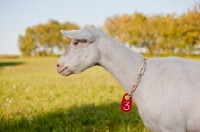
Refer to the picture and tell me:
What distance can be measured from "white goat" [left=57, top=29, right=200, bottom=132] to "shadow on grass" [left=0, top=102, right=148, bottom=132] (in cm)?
163

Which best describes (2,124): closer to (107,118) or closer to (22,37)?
(107,118)

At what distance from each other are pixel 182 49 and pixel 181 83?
176ft

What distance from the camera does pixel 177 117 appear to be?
276 centimetres

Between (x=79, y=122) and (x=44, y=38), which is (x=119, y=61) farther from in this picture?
(x=44, y=38)

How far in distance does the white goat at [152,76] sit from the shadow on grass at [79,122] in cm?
163

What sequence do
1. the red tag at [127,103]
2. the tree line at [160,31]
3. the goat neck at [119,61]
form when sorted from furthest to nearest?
the tree line at [160,31] → the red tag at [127,103] → the goat neck at [119,61]

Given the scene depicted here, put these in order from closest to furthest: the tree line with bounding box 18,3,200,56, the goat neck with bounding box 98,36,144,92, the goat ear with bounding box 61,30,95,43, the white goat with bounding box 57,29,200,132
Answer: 1. the white goat with bounding box 57,29,200,132
2. the goat ear with bounding box 61,30,95,43
3. the goat neck with bounding box 98,36,144,92
4. the tree line with bounding box 18,3,200,56

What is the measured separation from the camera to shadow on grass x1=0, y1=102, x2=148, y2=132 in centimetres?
462

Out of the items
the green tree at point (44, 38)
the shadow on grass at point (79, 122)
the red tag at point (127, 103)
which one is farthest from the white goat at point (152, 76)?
the green tree at point (44, 38)

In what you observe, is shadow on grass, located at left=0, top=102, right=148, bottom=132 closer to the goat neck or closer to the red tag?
the red tag

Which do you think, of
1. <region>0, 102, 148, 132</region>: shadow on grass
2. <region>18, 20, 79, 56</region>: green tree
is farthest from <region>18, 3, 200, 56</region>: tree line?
<region>0, 102, 148, 132</region>: shadow on grass

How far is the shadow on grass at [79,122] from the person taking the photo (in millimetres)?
4625

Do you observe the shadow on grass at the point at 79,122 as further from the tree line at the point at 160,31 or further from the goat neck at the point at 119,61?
the tree line at the point at 160,31

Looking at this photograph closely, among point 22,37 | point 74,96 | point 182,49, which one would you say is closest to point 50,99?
point 74,96
